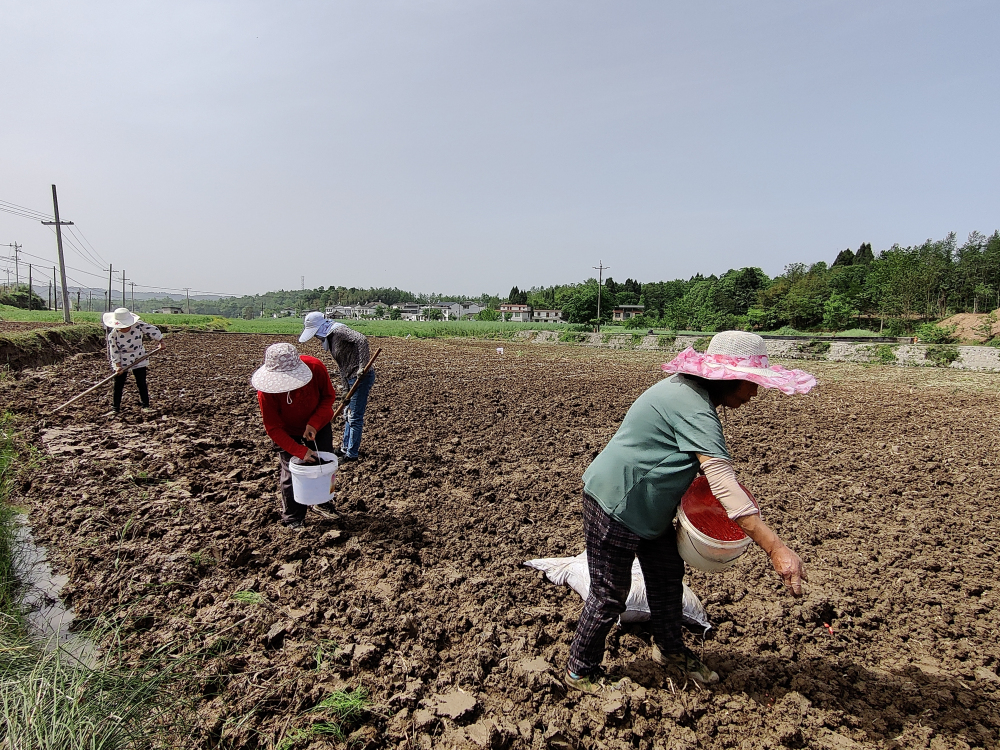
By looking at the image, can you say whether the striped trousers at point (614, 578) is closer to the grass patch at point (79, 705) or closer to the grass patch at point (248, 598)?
the grass patch at point (79, 705)

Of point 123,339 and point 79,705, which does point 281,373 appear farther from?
point 123,339

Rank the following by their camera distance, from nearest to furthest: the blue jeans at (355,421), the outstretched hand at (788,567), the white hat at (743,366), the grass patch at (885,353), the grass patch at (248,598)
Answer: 1. the outstretched hand at (788,567)
2. the white hat at (743,366)
3. the grass patch at (248,598)
4. the blue jeans at (355,421)
5. the grass patch at (885,353)

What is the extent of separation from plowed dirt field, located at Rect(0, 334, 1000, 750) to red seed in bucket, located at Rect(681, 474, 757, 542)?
86 cm

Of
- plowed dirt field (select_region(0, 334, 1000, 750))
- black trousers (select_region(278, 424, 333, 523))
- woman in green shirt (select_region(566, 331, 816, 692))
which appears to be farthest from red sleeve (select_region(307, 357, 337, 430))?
woman in green shirt (select_region(566, 331, 816, 692))

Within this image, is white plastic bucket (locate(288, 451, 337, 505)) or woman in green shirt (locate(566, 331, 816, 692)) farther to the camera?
white plastic bucket (locate(288, 451, 337, 505))

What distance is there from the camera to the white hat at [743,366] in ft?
6.33

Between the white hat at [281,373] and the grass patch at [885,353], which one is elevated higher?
the white hat at [281,373]

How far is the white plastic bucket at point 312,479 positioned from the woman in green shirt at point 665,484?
2.11m

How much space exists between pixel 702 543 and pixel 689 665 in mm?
852

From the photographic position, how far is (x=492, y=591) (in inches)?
124

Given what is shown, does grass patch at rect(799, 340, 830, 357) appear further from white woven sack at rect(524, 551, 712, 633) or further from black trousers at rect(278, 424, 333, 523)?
black trousers at rect(278, 424, 333, 523)

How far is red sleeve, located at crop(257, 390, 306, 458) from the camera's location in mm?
3555

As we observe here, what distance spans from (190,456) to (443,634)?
14.0ft

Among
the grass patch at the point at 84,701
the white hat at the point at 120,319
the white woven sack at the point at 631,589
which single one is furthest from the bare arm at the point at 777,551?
the white hat at the point at 120,319
